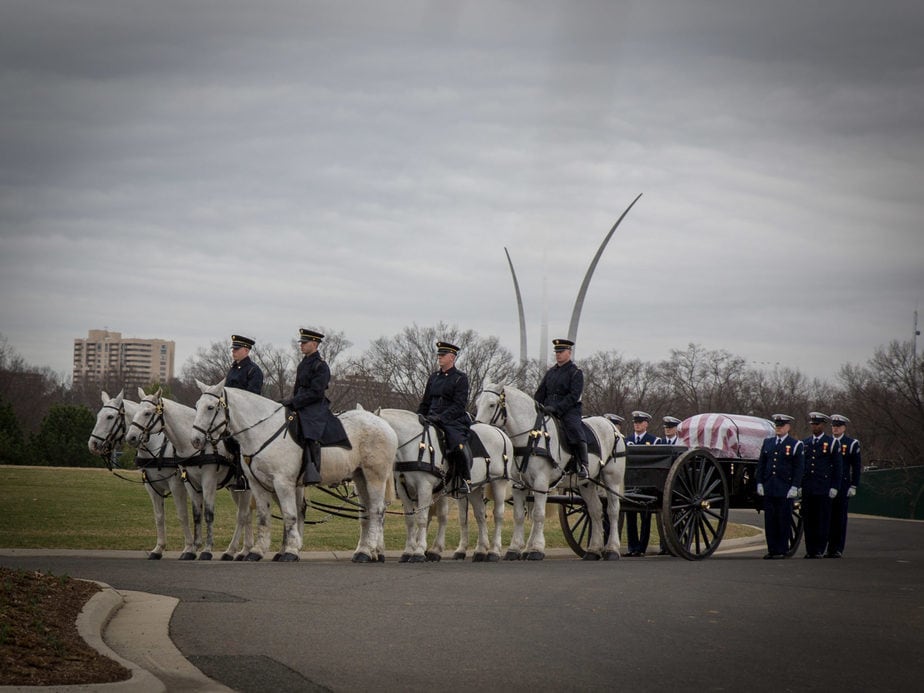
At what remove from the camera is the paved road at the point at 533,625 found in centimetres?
805

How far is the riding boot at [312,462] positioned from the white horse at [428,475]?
150 cm

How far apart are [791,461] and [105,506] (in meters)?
18.3

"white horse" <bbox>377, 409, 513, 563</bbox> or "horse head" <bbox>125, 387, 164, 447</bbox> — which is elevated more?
"horse head" <bbox>125, 387, 164, 447</bbox>

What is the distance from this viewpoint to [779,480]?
19.2 meters

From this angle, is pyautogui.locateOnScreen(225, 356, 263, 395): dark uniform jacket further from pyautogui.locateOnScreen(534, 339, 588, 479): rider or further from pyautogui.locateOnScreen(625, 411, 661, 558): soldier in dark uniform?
pyautogui.locateOnScreen(625, 411, 661, 558): soldier in dark uniform

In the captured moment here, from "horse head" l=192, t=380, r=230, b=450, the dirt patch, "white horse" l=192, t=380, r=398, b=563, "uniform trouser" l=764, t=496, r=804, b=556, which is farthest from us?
"uniform trouser" l=764, t=496, r=804, b=556

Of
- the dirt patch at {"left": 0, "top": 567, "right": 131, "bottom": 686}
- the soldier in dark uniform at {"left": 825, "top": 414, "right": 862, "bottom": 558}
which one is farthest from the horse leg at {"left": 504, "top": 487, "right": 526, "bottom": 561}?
the dirt patch at {"left": 0, "top": 567, "right": 131, "bottom": 686}

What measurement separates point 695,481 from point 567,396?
262 centimetres

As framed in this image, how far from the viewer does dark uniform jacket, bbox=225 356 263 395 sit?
1761 centimetres

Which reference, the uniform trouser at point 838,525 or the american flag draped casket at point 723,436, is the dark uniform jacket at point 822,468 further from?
the american flag draped casket at point 723,436

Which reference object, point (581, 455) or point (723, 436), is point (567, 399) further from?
point (723, 436)

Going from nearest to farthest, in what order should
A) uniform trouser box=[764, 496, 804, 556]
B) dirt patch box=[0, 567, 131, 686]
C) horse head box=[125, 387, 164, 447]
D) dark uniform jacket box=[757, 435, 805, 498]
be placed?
1. dirt patch box=[0, 567, 131, 686]
2. horse head box=[125, 387, 164, 447]
3. dark uniform jacket box=[757, 435, 805, 498]
4. uniform trouser box=[764, 496, 804, 556]

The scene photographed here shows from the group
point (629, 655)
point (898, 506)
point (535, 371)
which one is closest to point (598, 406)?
point (535, 371)

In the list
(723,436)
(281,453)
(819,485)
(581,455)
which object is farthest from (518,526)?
(819,485)
